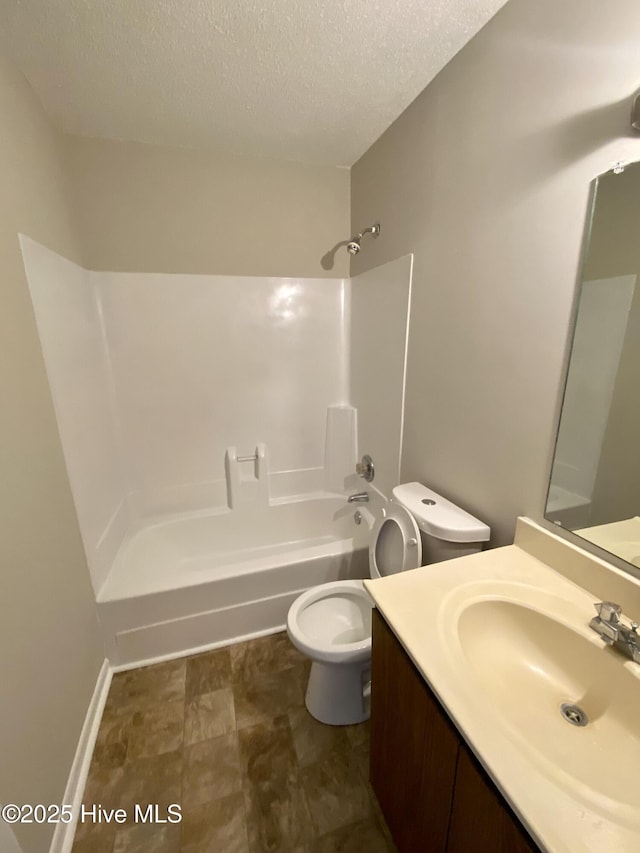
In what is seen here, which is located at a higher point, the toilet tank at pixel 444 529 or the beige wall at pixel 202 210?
the beige wall at pixel 202 210

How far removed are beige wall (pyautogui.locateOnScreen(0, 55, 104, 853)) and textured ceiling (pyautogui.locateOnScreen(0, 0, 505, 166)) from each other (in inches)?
7.8

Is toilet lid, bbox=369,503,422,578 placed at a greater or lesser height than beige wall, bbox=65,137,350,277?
lesser

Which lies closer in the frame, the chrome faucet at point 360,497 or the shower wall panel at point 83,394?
the shower wall panel at point 83,394

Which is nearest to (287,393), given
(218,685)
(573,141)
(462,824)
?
(218,685)

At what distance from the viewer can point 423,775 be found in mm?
792

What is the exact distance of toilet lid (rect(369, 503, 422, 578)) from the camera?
Result: 1.29 metres

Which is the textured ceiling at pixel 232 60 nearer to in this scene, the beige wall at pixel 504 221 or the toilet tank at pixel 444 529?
the beige wall at pixel 504 221

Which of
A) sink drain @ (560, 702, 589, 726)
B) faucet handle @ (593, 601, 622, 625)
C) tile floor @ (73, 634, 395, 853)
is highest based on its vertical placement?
faucet handle @ (593, 601, 622, 625)

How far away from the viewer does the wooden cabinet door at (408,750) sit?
718 mm

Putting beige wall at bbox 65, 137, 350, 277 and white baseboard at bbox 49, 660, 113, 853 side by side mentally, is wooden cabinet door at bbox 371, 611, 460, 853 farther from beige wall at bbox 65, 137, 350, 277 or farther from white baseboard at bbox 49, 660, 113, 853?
beige wall at bbox 65, 137, 350, 277

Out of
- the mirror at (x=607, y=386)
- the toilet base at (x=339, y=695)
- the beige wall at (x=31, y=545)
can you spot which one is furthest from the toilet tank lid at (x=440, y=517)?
the beige wall at (x=31, y=545)

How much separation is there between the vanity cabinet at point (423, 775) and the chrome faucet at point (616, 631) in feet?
1.26

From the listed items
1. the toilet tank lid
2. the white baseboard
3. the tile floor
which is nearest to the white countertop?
the toilet tank lid

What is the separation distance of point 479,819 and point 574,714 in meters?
0.31
